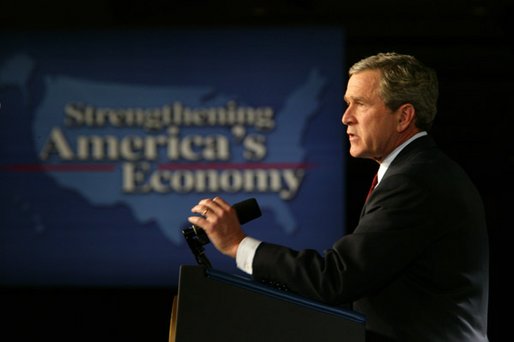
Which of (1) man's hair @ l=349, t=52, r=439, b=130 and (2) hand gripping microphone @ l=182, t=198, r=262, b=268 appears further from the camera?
(1) man's hair @ l=349, t=52, r=439, b=130

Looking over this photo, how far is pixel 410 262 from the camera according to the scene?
165 centimetres

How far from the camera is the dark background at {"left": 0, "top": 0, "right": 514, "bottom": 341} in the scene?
187 inches

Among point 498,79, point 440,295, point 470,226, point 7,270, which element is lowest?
point 7,270

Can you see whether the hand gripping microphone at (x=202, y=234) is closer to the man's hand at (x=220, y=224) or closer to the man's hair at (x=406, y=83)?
the man's hand at (x=220, y=224)

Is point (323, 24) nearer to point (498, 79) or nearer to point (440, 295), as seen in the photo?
point (498, 79)

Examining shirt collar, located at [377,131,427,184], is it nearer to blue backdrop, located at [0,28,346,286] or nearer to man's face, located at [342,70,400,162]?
man's face, located at [342,70,400,162]

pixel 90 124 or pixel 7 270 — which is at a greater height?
pixel 90 124

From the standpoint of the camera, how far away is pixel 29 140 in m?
4.62

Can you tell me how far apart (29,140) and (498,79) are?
9.94ft

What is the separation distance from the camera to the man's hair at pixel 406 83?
1.84 metres

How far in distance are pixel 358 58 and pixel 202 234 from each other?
12.0 feet

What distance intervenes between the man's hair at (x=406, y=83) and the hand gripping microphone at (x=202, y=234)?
42 cm

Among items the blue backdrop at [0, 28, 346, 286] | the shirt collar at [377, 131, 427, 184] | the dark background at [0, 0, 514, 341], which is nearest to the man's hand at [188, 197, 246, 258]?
the shirt collar at [377, 131, 427, 184]

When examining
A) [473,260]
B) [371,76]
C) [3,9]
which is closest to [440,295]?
[473,260]
